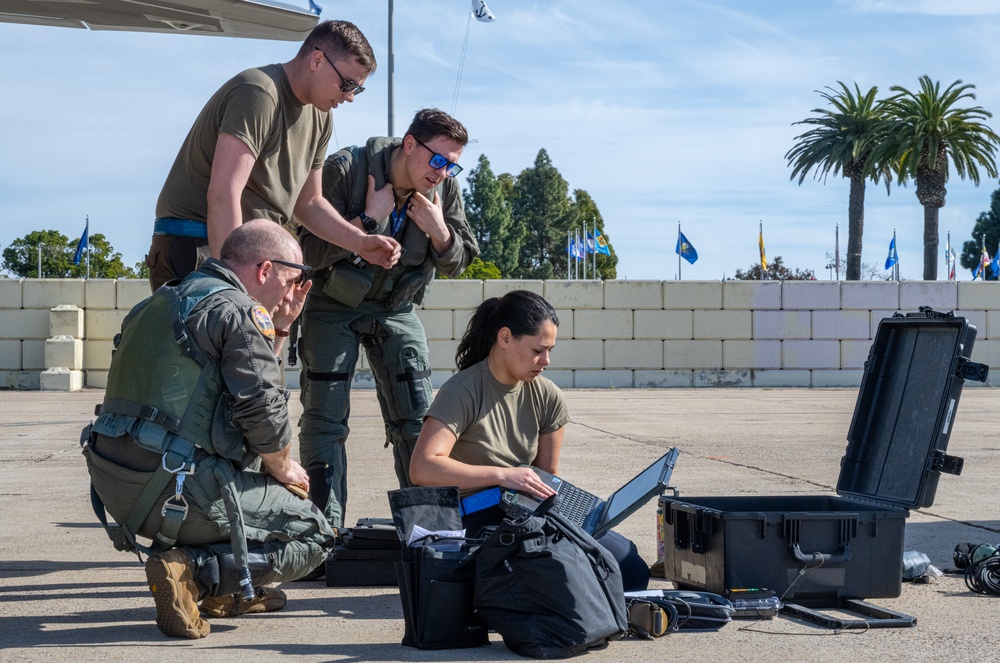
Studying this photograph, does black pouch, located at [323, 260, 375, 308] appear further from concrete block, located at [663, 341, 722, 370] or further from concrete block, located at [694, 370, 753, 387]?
concrete block, located at [694, 370, 753, 387]

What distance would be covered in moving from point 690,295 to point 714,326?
0.84 meters

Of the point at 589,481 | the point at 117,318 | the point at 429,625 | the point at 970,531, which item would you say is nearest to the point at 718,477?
the point at 589,481

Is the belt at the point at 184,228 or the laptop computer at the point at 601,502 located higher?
the belt at the point at 184,228

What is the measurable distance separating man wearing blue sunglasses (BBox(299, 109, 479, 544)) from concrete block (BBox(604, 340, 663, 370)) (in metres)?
18.6

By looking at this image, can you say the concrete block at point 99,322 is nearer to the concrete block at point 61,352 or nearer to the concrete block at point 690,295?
the concrete block at point 61,352

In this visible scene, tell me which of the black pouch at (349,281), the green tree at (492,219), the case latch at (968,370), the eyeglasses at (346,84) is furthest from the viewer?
the green tree at (492,219)

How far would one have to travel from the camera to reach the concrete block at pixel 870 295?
23.8m

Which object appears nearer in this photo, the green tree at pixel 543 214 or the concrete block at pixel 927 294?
the concrete block at pixel 927 294

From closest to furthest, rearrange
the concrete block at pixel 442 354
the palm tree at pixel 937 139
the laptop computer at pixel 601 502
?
the laptop computer at pixel 601 502 → the concrete block at pixel 442 354 → the palm tree at pixel 937 139

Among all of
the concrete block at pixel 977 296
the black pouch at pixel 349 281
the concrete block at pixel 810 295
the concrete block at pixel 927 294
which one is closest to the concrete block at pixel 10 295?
the concrete block at pixel 810 295

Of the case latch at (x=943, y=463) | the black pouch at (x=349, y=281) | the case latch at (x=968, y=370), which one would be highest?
the black pouch at (x=349, y=281)

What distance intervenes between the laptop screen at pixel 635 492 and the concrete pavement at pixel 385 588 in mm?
472

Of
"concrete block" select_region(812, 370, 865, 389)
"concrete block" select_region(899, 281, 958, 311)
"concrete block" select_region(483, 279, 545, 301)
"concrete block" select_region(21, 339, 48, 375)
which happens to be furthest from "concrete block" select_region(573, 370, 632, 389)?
"concrete block" select_region(21, 339, 48, 375)

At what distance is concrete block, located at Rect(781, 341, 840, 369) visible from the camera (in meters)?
23.8
